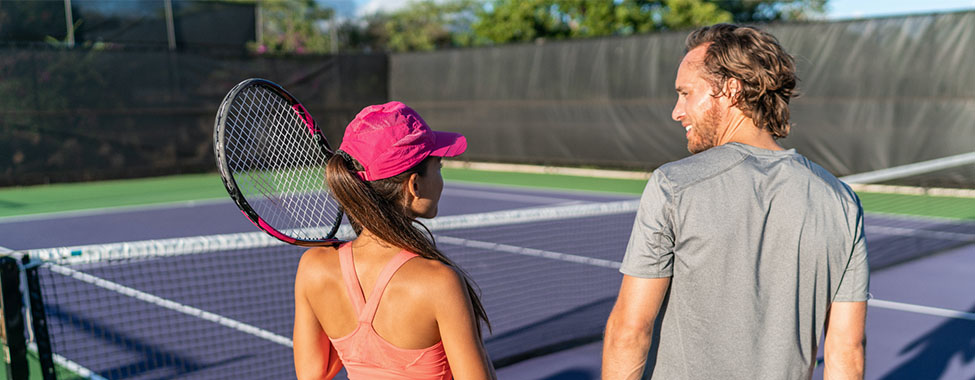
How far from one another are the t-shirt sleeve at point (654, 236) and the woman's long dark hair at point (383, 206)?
32 centimetres

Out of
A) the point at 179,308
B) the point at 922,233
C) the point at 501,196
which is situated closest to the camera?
the point at 179,308

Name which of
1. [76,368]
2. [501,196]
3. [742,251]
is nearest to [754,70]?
[742,251]

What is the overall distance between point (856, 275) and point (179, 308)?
4.53 m

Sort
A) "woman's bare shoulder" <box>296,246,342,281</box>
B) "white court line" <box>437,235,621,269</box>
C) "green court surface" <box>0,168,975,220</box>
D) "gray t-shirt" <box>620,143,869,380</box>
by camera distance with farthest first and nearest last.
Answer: "green court surface" <box>0,168,975,220</box> < "white court line" <box>437,235,621,269</box> < "woman's bare shoulder" <box>296,246,342,281</box> < "gray t-shirt" <box>620,143,869,380</box>

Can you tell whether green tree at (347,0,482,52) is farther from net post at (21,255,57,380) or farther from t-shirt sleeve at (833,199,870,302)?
t-shirt sleeve at (833,199,870,302)

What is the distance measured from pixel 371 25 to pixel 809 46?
27.6 metres

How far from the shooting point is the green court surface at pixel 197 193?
9758 mm

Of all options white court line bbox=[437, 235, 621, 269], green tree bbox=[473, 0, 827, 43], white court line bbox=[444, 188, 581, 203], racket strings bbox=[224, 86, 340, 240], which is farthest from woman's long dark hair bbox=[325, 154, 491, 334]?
green tree bbox=[473, 0, 827, 43]

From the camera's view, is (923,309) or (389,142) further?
(923,309)

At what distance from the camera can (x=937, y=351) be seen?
410cm

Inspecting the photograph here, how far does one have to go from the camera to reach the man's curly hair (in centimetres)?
148

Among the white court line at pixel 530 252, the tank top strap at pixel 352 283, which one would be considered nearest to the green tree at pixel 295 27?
the white court line at pixel 530 252

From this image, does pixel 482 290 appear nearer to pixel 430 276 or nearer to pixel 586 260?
pixel 586 260

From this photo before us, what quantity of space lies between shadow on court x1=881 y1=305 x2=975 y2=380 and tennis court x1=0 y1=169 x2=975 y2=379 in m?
0.01
